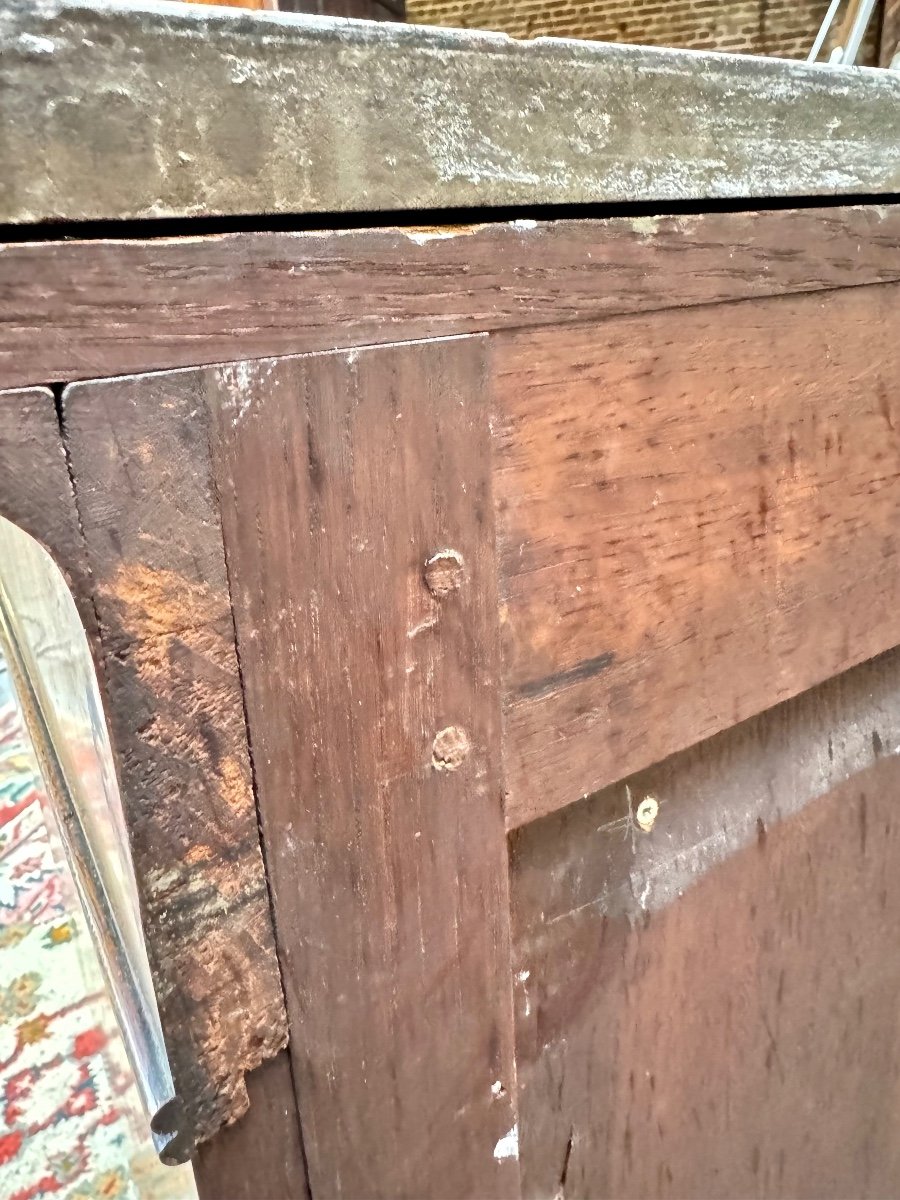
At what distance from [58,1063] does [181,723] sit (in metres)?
0.99

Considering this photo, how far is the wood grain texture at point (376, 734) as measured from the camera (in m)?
0.30

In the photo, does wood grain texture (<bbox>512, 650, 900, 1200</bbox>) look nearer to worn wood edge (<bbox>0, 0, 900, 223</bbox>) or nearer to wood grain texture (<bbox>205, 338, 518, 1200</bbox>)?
wood grain texture (<bbox>205, 338, 518, 1200</bbox>)

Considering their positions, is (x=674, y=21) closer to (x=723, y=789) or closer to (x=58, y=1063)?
(x=723, y=789)

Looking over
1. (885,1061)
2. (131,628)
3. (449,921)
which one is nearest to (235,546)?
(131,628)

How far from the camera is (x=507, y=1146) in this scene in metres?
0.44

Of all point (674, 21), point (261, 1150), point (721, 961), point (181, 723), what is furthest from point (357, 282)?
point (674, 21)

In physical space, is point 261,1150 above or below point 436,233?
below

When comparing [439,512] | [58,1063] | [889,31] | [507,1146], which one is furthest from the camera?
[58,1063]

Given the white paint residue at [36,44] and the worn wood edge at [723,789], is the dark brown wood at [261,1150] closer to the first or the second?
the worn wood edge at [723,789]

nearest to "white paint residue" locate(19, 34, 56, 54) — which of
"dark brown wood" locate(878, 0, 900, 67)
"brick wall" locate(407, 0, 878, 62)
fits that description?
"brick wall" locate(407, 0, 878, 62)

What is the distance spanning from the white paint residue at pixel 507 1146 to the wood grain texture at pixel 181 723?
0.16 metres

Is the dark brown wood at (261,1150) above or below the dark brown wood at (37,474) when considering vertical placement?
below

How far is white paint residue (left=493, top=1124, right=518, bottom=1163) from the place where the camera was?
0.44m

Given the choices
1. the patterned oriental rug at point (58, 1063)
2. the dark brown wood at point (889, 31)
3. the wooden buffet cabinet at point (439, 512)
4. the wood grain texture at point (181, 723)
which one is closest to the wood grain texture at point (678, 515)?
the wooden buffet cabinet at point (439, 512)
